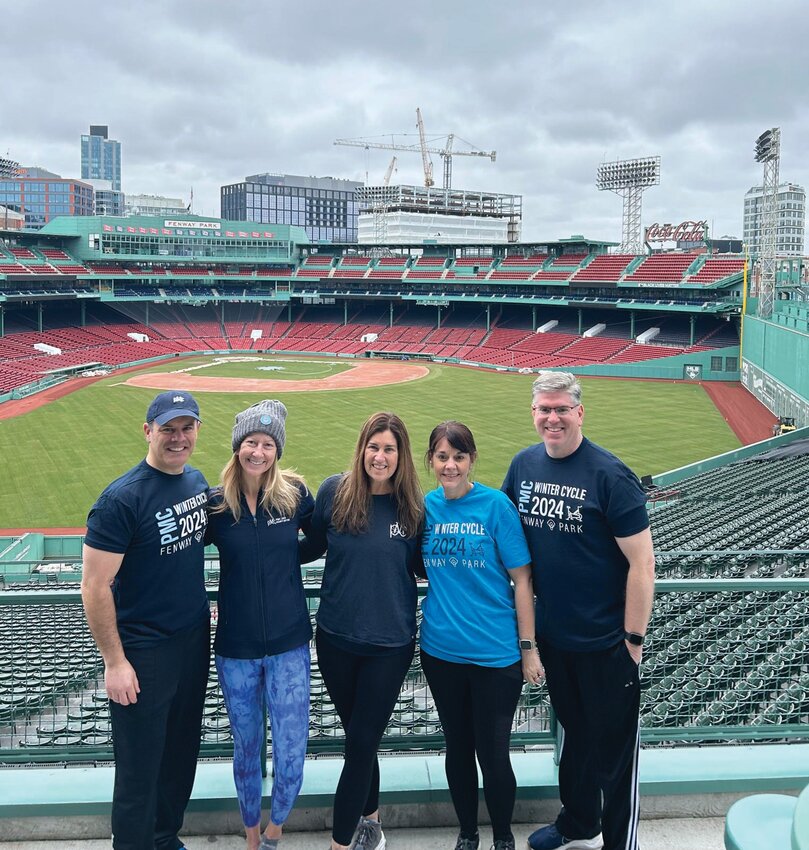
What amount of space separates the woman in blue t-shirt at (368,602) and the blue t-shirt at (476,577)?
18 cm

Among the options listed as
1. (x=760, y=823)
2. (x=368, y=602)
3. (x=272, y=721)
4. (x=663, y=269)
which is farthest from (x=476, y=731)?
(x=663, y=269)

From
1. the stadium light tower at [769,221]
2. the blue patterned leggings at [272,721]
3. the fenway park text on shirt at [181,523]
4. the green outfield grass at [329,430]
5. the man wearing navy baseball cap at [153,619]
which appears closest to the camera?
the man wearing navy baseball cap at [153,619]

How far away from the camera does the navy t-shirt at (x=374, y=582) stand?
459cm

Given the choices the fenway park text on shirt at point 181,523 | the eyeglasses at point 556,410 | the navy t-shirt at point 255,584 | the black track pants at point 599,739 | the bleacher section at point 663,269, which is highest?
the bleacher section at point 663,269

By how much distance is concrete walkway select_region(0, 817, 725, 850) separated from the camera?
469 cm

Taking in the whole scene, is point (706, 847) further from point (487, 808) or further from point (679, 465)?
point (679, 465)

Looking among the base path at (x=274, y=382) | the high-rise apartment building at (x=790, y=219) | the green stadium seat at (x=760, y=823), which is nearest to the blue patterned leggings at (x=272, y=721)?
the green stadium seat at (x=760, y=823)

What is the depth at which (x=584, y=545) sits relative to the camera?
459cm

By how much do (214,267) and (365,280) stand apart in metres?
17.6

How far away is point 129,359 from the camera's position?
70.6 meters

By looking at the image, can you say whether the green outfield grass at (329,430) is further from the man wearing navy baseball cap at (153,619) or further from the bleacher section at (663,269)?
the man wearing navy baseball cap at (153,619)

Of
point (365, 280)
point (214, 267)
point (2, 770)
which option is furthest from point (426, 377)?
point (2, 770)

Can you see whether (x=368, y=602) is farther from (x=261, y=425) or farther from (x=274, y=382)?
(x=274, y=382)

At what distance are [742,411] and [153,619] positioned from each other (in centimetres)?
4720
